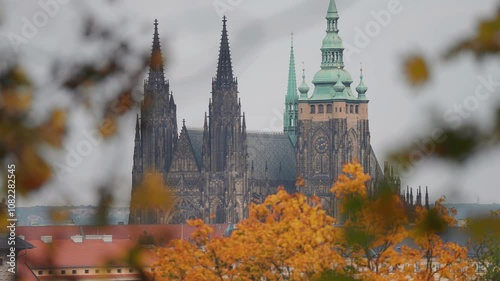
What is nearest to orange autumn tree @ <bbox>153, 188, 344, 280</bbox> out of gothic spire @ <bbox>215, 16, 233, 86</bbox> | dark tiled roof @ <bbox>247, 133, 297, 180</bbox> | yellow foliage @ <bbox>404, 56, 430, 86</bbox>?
yellow foliage @ <bbox>404, 56, 430, 86</bbox>

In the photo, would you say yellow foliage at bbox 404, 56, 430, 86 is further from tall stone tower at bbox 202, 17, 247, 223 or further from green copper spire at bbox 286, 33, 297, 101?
green copper spire at bbox 286, 33, 297, 101

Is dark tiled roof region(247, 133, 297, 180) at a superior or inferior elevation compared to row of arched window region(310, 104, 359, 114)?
inferior

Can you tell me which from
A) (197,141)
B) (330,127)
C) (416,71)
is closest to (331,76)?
(330,127)

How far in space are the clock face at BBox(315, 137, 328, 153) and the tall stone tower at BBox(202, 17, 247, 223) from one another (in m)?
7.86

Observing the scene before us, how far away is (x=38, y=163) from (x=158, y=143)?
113m

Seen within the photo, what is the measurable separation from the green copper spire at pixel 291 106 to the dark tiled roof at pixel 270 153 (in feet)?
11.1

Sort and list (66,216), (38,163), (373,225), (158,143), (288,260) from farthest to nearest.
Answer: (158,143)
(288,260)
(373,225)
(66,216)
(38,163)

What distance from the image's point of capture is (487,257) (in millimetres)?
66188

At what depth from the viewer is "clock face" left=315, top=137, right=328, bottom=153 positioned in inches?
4917

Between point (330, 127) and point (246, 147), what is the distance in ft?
29.5

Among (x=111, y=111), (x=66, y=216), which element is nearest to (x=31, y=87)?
(x=111, y=111)

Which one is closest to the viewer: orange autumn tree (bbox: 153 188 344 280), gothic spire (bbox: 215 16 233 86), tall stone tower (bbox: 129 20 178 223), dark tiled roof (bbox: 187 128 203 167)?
orange autumn tree (bbox: 153 188 344 280)

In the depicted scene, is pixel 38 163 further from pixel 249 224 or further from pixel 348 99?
pixel 348 99

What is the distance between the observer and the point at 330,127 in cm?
12519
